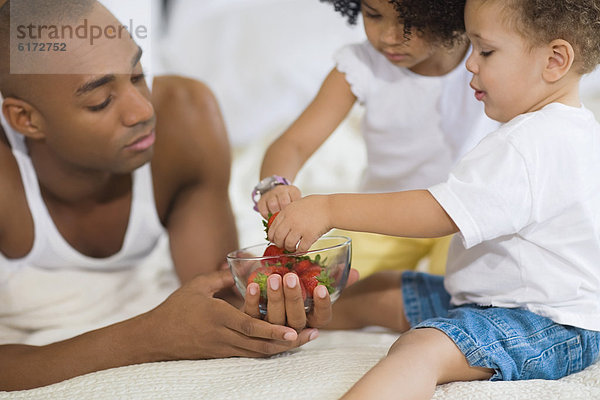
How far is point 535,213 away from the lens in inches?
40.5

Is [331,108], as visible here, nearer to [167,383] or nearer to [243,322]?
[243,322]

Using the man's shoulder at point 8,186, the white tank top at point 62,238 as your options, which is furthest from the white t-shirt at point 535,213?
the man's shoulder at point 8,186

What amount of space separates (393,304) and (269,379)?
0.41 m

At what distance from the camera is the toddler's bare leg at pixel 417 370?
933 mm

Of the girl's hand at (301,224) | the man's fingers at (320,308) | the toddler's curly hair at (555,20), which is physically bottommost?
the man's fingers at (320,308)

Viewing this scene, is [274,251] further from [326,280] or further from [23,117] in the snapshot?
[23,117]

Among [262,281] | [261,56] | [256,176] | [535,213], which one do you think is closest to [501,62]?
[535,213]

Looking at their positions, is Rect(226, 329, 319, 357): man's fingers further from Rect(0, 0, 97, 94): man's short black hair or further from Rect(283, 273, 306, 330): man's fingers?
Rect(0, 0, 97, 94): man's short black hair

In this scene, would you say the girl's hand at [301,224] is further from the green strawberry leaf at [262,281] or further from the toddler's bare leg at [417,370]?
the toddler's bare leg at [417,370]

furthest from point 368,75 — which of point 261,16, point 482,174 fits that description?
point 261,16

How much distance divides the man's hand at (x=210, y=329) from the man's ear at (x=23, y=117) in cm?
49

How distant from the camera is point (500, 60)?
1.07 m

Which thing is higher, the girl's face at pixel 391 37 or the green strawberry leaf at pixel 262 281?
the girl's face at pixel 391 37

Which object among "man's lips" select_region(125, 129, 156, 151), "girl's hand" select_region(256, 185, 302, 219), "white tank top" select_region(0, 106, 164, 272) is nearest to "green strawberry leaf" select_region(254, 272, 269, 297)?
"girl's hand" select_region(256, 185, 302, 219)
